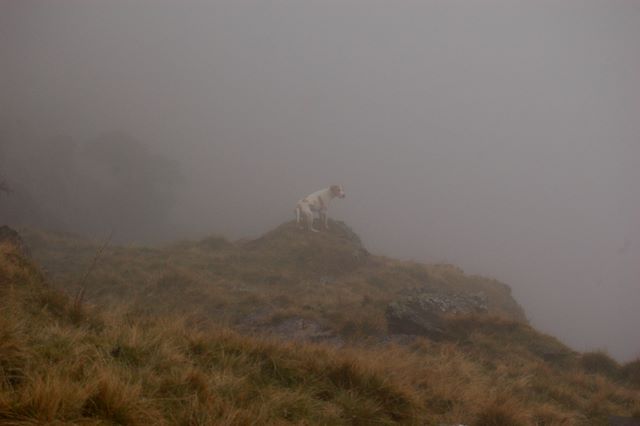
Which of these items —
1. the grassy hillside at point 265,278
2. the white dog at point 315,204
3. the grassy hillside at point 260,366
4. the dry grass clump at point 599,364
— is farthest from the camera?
the white dog at point 315,204

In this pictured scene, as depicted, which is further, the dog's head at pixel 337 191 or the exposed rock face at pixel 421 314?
the dog's head at pixel 337 191

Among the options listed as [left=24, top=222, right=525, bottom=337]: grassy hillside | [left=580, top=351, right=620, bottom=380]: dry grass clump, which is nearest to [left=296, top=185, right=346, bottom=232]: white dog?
[left=24, top=222, right=525, bottom=337]: grassy hillside

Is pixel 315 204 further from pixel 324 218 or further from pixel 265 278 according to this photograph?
pixel 265 278

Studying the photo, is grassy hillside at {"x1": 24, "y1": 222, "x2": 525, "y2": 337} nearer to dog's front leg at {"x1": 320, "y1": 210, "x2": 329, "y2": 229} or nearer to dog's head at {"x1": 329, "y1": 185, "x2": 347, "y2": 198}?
dog's front leg at {"x1": 320, "y1": 210, "x2": 329, "y2": 229}

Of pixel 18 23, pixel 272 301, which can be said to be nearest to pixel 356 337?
pixel 272 301

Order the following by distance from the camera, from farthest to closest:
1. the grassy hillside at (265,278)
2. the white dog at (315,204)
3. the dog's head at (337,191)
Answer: the dog's head at (337,191), the white dog at (315,204), the grassy hillside at (265,278)

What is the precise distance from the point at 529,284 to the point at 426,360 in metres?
103

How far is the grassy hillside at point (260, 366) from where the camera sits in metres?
3.62

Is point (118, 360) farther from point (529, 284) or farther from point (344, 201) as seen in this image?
point (344, 201)

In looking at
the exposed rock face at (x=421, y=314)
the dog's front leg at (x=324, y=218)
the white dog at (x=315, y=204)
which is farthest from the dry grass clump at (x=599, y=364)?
the dog's front leg at (x=324, y=218)

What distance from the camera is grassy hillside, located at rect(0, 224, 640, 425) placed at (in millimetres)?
3625

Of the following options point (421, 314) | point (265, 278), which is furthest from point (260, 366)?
point (265, 278)

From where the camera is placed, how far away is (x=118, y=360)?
4512mm

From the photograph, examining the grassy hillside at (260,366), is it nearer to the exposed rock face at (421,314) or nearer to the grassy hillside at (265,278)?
the grassy hillside at (265,278)
